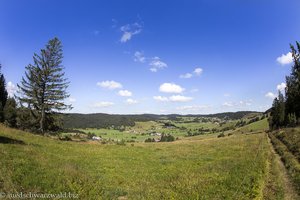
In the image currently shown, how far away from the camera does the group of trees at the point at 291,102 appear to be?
68375 millimetres

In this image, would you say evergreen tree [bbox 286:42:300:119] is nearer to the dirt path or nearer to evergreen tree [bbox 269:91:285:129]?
evergreen tree [bbox 269:91:285:129]

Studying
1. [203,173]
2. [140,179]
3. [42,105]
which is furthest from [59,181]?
[42,105]

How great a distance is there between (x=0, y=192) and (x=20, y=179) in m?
2.12

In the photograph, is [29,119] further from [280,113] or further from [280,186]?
[280,113]

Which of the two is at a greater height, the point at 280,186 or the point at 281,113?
the point at 281,113

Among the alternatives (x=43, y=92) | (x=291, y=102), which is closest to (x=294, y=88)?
(x=291, y=102)

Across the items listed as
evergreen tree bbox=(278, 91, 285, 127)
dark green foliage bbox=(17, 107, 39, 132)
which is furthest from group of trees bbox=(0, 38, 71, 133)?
evergreen tree bbox=(278, 91, 285, 127)

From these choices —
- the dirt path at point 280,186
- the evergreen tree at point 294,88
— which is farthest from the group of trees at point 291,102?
the dirt path at point 280,186

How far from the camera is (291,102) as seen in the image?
3275 inches

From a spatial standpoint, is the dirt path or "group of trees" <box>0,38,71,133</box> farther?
"group of trees" <box>0,38,71,133</box>

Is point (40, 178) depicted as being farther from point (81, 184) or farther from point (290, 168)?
point (290, 168)

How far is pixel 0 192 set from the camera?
9.18 metres

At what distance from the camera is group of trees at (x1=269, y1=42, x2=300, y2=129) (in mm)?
68375

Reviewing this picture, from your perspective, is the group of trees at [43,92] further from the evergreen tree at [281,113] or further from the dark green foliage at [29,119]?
the evergreen tree at [281,113]
